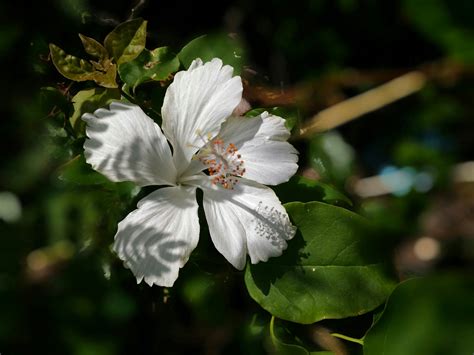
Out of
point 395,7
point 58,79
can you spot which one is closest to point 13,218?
point 58,79

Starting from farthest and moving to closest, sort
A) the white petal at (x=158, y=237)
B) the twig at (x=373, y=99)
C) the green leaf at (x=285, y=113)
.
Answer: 1. the twig at (x=373, y=99)
2. the green leaf at (x=285, y=113)
3. the white petal at (x=158, y=237)

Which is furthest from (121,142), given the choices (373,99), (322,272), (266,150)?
(373,99)

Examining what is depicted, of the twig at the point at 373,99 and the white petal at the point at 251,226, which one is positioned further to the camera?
the twig at the point at 373,99

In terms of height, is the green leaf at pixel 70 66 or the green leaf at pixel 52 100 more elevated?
the green leaf at pixel 70 66

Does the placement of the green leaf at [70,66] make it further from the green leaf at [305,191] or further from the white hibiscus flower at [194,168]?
the green leaf at [305,191]

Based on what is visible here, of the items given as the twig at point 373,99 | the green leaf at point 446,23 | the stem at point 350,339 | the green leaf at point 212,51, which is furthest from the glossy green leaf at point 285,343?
the green leaf at point 446,23

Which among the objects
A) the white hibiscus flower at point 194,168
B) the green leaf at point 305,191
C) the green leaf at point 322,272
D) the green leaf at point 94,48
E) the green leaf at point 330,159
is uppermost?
the green leaf at point 94,48
